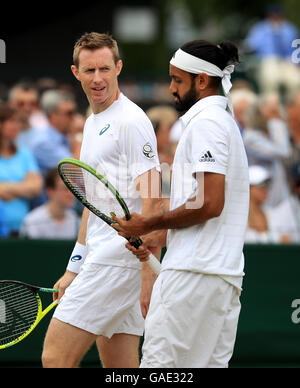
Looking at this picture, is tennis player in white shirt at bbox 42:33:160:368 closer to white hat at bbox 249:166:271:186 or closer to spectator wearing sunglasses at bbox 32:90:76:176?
white hat at bbox 249:166:271:186

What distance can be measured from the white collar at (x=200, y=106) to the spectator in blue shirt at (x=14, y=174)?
3.86m

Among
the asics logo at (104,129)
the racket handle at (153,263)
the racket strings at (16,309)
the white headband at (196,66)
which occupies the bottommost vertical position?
the racket strings at (16,309)

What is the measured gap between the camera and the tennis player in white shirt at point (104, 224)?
5.84 meters

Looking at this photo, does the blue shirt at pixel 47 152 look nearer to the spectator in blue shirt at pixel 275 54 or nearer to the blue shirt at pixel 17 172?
the blue shirt at pixel 17 172

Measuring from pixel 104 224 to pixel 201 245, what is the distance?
88cm

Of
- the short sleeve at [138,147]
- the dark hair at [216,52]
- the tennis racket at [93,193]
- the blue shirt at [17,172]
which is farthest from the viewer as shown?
the blue shirt at [17,172]

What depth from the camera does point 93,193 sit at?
19.7ft

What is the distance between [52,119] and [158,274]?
18.3 feet

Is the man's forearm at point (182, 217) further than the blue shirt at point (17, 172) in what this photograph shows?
No

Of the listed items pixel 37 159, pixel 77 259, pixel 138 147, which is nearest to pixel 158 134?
pixel 37 159

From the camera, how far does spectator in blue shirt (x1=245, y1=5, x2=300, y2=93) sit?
12758mm

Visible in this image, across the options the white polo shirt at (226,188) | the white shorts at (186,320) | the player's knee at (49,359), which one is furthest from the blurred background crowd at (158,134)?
the white shorts at (186,320)

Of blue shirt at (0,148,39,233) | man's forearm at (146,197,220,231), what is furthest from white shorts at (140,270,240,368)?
blue shirt at (0,148,39,233)

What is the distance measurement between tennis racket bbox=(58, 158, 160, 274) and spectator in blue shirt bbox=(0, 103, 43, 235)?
10.1 ft
